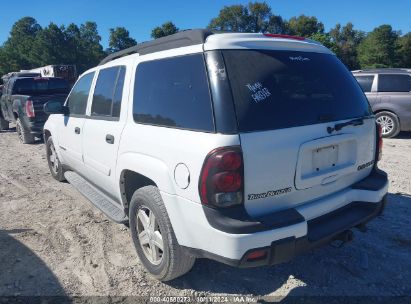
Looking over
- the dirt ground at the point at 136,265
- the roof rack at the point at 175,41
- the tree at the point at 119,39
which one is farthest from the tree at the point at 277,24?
the roof rack at the point at 175,41

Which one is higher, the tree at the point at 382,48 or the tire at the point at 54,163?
the tree at the point at 382,48

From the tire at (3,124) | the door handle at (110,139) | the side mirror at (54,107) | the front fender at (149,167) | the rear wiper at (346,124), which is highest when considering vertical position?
the side mirror at (54,107)

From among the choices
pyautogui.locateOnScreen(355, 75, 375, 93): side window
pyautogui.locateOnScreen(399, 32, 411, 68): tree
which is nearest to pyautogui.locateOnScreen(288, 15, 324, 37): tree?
pyautogui.locateOnScreen(399, 32, 411, 68): tree

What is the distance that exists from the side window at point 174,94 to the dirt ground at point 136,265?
1440mm

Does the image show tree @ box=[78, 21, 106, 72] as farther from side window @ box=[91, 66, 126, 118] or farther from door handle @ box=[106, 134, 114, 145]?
door handle @ box=[106, 134, 114, 145]

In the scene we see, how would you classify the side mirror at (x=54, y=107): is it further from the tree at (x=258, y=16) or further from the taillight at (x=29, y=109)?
the tree at (x=258, y=16)

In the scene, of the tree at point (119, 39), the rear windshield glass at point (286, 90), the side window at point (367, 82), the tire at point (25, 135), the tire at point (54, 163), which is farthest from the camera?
the tree at point (119, 39)

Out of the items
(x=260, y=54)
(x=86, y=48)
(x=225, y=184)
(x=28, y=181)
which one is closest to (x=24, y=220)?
(x=28, y=181)

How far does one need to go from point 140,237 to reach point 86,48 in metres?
66.2

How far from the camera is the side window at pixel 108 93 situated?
3.51 m

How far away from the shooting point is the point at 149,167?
281 cm

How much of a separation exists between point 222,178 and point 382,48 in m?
45.9

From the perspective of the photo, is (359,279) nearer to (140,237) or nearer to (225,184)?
(225,184)

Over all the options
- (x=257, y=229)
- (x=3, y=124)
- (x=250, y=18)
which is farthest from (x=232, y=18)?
(x=257, y=229)
